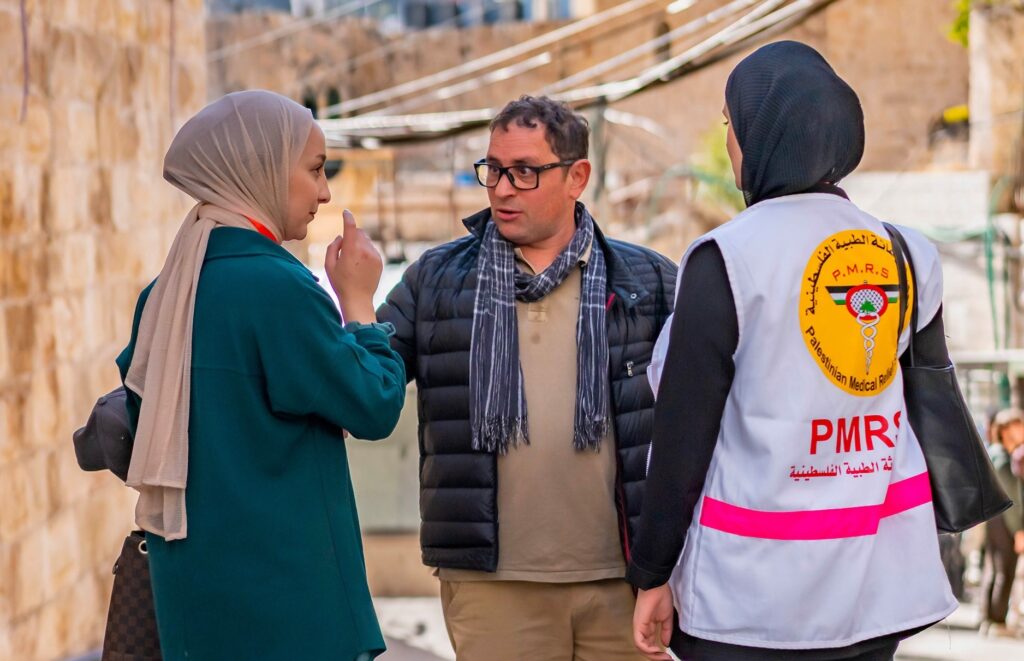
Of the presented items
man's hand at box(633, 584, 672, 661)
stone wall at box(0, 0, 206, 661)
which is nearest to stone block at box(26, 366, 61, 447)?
stone wall at box(0, 0, 206, 661)

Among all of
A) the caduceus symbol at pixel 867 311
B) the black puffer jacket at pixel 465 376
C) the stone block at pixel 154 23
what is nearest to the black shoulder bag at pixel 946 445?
the caduceus symbol at pixel 867 311

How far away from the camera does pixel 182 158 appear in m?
2.41

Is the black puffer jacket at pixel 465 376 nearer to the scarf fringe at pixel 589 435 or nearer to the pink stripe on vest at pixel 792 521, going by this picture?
the scarf fringe at pixel 589 435

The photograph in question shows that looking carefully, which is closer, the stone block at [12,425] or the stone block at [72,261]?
the stone block at [12,425]

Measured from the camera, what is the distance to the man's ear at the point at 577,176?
320 centimetres

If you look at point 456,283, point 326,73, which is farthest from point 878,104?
point 456,283

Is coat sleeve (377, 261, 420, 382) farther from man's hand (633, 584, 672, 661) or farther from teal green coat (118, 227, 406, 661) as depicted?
man's hand (633, 584, 672, 661)

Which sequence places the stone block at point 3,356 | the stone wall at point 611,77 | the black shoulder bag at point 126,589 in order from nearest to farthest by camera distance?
the black shoulder bag at point 126,589
the stone block at point 3,356
the stone wall at point 611,77

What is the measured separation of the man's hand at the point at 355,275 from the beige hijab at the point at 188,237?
0.16 m

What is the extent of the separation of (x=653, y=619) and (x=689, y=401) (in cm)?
37

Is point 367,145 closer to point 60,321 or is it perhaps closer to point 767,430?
point 60,321

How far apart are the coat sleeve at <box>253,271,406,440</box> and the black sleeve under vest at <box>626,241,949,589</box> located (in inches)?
17.8

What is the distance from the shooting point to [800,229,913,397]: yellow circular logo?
2.26 m

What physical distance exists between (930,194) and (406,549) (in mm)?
11534
